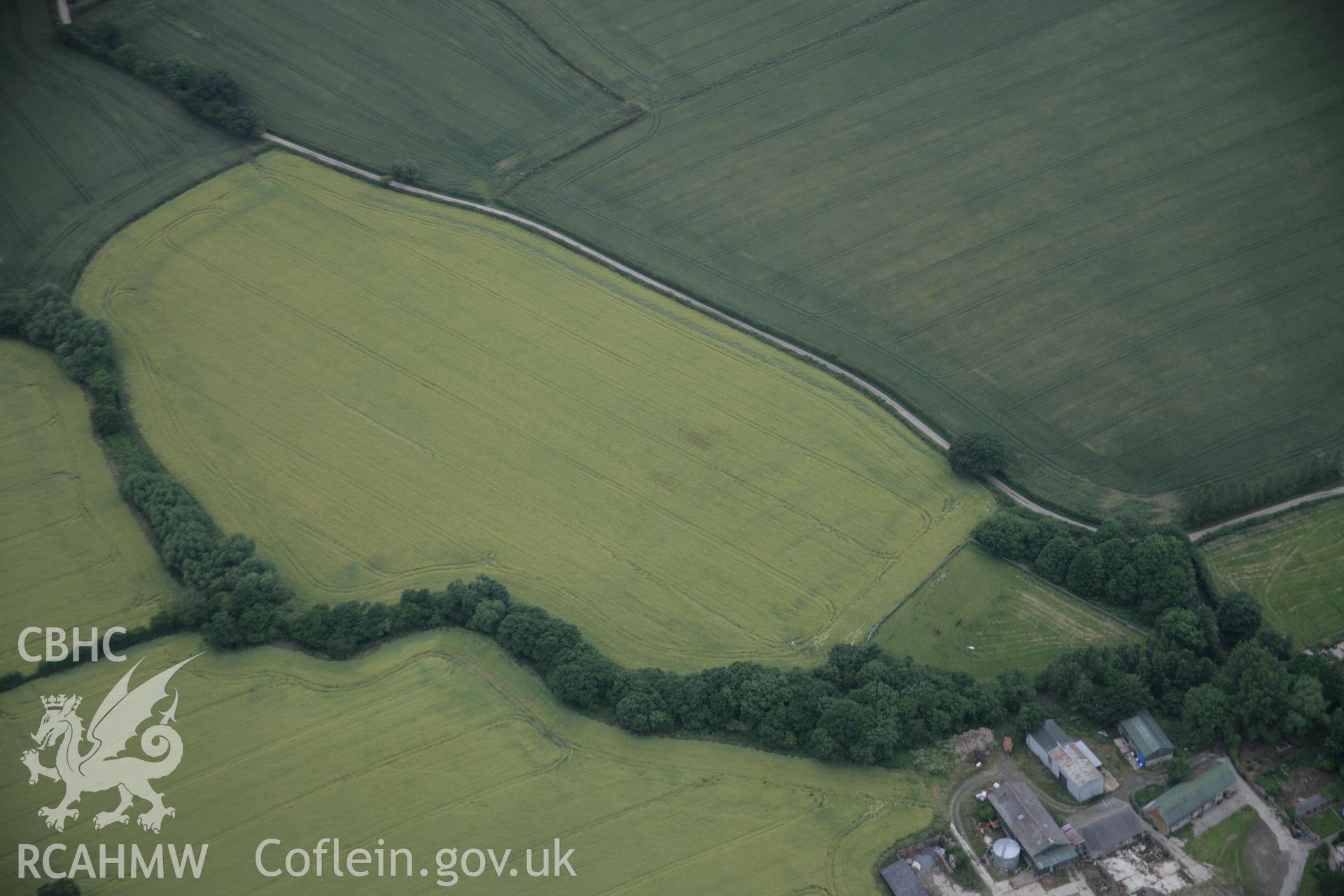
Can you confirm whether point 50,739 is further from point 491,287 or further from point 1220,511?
point 1220,511

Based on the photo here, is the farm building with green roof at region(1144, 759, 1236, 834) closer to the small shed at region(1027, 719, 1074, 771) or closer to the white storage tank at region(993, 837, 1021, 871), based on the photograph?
the small shed at region(1027, 719, 1074, 771)

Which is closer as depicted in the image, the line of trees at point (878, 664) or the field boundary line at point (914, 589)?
the line of trees at point (878, 664)

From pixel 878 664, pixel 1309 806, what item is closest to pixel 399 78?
pixel 878 664

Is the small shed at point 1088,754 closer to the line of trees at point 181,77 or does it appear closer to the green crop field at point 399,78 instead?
the green crop field at point 399,78

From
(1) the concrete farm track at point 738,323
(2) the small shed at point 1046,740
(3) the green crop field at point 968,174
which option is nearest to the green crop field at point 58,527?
(1) the concrete farm track at point 738,323

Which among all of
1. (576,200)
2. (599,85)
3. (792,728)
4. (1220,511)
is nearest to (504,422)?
(576,200)

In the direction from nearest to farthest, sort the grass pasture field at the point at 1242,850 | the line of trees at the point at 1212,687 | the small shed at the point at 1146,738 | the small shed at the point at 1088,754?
the grass pasture field at the point at 1242,850
the small shed at the point at 1088,754
the line of trees at the point at 1212,687
the small shed at the point at 1146,738

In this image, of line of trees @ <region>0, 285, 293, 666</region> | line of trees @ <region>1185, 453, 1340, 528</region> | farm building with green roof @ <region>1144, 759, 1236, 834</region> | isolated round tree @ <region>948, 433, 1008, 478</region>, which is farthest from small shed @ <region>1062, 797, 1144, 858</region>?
line of trees @ <region>0, 285, 293, 666</region>

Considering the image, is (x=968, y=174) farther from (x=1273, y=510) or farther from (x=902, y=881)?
(x=902, y=881)
